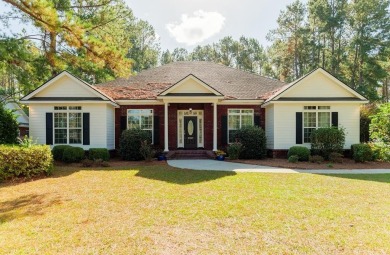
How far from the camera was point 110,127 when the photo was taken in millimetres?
15594

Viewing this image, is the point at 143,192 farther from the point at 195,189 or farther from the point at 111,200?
the point at 195,189

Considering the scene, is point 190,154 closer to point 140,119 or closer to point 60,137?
point 140,119

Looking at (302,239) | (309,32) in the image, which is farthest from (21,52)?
(309,32)

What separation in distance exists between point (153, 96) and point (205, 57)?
34481 mm

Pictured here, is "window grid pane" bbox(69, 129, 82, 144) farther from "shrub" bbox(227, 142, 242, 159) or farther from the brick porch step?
"shrub" bbox(227, 142, 242, 159)

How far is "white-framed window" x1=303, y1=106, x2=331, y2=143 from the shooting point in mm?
15164

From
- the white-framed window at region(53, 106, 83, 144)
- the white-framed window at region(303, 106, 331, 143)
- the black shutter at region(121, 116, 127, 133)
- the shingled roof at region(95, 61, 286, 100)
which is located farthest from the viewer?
the shingled roof at region(95, 61, 286, 100)

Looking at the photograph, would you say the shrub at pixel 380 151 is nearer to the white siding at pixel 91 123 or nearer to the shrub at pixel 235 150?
the shrub at pixel 235 150

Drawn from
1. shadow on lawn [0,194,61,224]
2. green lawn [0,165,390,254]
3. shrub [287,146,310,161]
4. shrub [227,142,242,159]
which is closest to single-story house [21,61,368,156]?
shrub [287,146,310,161]

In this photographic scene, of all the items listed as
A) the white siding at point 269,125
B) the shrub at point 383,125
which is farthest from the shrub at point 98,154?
the shrub at point 383,125

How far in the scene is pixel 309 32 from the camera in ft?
108

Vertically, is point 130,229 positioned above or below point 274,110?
below

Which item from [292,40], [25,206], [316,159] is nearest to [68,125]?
[25,206]

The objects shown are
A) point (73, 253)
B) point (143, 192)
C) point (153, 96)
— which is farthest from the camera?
point (153, 96)
